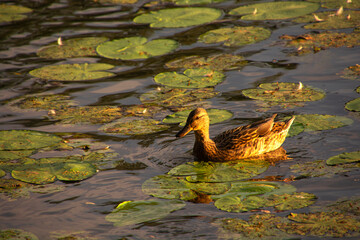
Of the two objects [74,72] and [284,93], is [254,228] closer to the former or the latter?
[284,93]

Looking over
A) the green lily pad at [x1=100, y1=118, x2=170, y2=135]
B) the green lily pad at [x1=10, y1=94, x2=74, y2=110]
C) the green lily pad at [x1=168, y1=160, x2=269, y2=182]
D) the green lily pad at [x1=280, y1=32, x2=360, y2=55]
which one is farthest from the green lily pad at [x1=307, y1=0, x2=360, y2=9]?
the green lily pad at [x1=10, y1=94, x2=74, y2=110]

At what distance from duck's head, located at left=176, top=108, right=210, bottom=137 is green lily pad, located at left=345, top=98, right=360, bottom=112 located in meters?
2.35

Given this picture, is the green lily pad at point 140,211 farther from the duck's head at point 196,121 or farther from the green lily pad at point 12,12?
the green lily pad at point 12,12

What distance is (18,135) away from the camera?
791cm

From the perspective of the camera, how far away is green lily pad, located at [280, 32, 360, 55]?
10.4 m

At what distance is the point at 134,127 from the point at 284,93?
268 cm

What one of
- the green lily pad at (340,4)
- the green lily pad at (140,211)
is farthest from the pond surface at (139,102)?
the green lily pad at (340,4)

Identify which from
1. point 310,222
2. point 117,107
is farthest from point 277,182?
point 117,107

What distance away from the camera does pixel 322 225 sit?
5129 mm

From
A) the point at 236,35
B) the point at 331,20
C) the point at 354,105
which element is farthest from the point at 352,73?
the point at 236,35

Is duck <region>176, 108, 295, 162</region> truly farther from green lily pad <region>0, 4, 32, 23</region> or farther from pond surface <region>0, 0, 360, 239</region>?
green lily pad <region>0, 4, 32, 23</region>

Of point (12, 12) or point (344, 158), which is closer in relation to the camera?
point (344, 158)

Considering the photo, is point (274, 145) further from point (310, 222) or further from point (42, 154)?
point (42, 154)

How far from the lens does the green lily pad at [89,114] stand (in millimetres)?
8547
